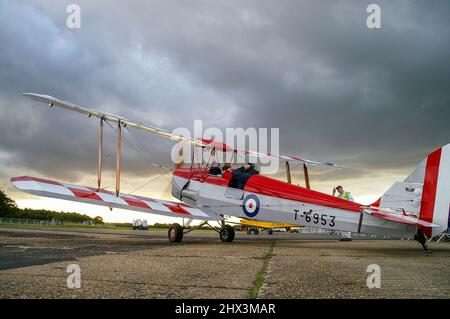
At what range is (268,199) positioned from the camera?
33.1 ft

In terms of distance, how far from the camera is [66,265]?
4.65 m

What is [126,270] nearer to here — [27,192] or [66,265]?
[66,265]

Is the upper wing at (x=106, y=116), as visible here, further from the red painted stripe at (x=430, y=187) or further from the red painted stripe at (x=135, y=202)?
the red painted stripe at (x=430, y=187)

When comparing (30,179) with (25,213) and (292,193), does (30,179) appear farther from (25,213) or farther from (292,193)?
(25,213)

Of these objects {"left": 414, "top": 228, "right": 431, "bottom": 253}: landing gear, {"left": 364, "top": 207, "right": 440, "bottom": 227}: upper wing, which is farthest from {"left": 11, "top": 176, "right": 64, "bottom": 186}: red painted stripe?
{"left": 414, "top": 228, "right": 431, "bottom": 253}: landing gear

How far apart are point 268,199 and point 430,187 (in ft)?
13.3

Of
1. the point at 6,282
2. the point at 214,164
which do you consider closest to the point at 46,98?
the point at 214,164

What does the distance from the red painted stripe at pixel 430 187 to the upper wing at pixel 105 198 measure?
5.93 metres

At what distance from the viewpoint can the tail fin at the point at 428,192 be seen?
8414mm

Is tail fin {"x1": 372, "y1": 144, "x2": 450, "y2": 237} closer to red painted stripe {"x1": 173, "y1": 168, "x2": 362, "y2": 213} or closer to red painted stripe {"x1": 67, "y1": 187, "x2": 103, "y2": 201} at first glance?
red painted stripe {"x1": 173, "y1": 168, "x2": 362, "y2": 213}

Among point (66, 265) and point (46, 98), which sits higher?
point (46, 98)

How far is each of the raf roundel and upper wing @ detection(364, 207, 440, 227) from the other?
2.99 meters

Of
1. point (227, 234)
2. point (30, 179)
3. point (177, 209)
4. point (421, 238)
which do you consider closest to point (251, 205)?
point (227, 234)

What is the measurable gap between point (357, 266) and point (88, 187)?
27.2 feet
